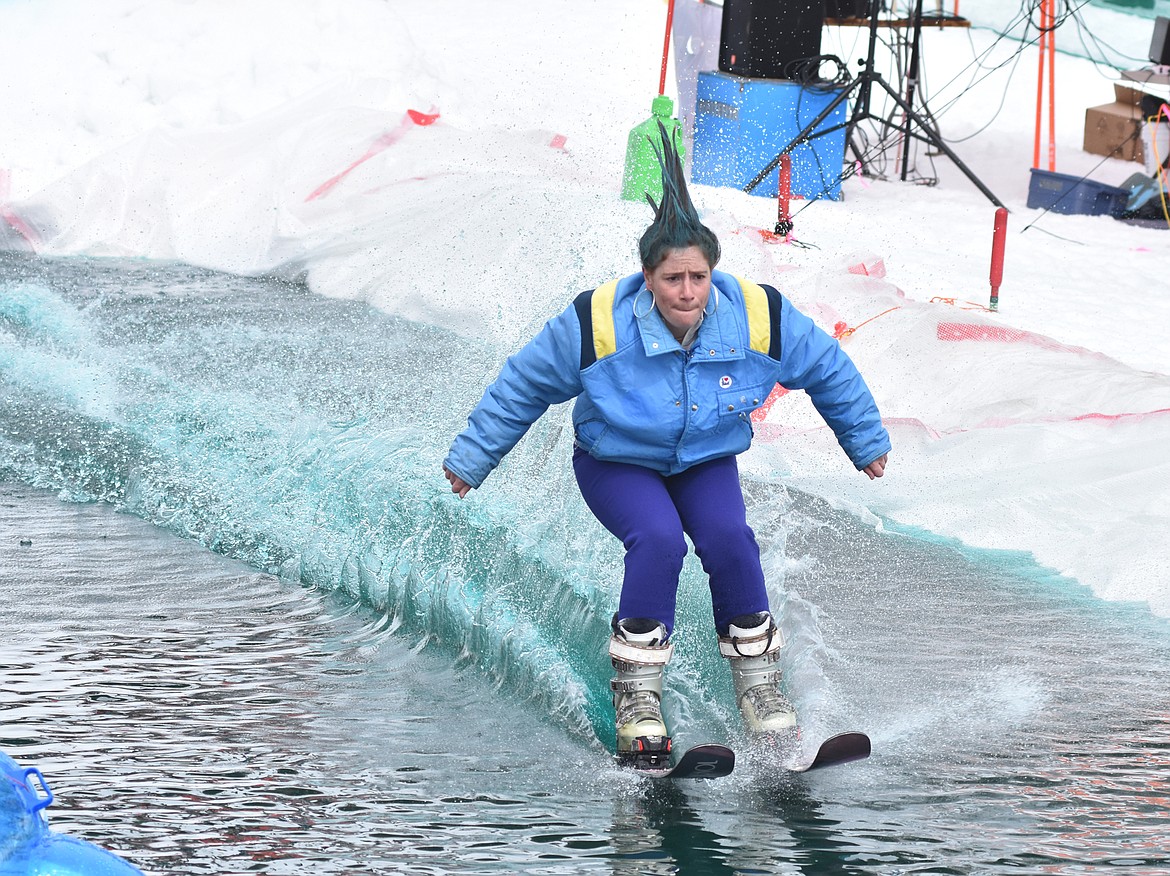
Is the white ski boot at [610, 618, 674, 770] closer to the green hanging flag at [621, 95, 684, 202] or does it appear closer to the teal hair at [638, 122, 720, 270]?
the teal hair at [638, 122, 720, 270]

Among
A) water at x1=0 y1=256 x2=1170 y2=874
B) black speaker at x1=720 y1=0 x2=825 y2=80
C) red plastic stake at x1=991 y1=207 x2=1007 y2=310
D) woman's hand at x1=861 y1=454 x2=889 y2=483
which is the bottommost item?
water at x1=0 y1=256 x2=1170 y2=874

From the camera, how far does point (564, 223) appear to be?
9.02 m

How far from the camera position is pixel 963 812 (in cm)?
364

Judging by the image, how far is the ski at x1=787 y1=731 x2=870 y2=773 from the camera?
358 centimetres

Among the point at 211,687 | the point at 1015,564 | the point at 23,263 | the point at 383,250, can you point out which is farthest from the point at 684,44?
the point at 211,687

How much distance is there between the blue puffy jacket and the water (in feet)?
2.53

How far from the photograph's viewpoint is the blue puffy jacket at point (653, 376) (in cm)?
378

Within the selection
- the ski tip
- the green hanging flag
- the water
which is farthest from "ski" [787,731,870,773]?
the green hanging flag

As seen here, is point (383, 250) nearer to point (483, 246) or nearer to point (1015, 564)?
point (483, 246)

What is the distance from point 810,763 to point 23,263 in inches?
333

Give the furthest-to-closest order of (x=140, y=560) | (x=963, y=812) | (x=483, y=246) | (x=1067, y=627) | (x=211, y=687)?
(x=483, y=246), (x=140, y=560), (x=1067, y=627), (x=211, y=687), (x=963, y=812)

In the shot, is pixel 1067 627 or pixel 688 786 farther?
pixel 1067 627

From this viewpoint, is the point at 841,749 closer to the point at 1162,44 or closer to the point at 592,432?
the point at 592,432

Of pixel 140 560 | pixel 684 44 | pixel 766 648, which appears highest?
pixel 684 44
